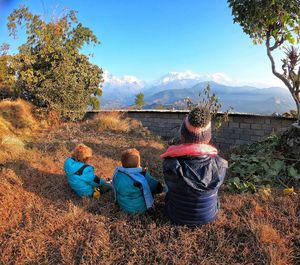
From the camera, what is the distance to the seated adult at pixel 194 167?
10.6ft

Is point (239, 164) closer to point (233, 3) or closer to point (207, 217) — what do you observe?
point (207, 217)

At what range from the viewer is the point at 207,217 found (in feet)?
11.7

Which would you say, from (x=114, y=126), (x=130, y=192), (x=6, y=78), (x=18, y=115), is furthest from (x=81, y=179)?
(x=6, y=78)

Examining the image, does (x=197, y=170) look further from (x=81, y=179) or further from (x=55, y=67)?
(x=55, y=67)

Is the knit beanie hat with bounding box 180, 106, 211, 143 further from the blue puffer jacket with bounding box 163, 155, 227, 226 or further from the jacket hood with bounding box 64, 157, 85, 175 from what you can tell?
the jacket hood with bounding box 64, 157, 85, 175

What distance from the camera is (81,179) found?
458cm

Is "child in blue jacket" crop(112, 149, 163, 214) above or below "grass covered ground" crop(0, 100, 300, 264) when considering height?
above

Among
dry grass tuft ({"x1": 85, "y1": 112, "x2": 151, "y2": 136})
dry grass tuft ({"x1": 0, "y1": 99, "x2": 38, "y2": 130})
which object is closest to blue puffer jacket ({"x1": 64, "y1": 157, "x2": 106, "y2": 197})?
dry grass tuft ({"x1": 85, "y1": 112, "x2": 151, "y2": 136})

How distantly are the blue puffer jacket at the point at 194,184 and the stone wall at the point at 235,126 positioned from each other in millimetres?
5739

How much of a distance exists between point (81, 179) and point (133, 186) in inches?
43.4

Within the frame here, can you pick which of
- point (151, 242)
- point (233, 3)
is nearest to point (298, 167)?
point (151, 242)

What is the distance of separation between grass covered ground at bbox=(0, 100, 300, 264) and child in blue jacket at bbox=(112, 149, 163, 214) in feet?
0.50

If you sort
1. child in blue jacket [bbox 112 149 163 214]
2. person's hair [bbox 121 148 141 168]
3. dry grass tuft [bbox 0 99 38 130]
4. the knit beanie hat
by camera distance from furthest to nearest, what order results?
dry grass tuft [bbox 0 99 38 130], person's hair [bbox 121 148 141 168], child in blue jacket [bbox 112 149 163 214], the knit beanie hat

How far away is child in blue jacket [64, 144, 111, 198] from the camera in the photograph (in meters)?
4.58
